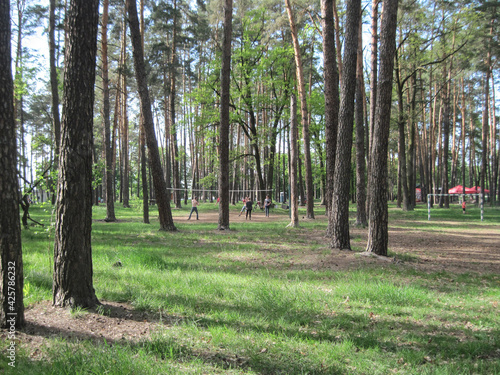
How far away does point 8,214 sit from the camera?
11.0 ft

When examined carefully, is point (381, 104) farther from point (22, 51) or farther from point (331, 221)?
point (22, 51)

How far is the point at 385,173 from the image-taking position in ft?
25.7

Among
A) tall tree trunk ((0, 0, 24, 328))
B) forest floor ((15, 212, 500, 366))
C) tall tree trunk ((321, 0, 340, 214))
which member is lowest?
forest floor ((15, 212, 500, 366))

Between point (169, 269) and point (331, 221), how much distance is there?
4.66 metres

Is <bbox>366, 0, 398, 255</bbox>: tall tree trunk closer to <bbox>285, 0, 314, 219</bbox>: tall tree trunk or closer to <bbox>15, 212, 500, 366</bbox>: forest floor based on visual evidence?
<bbox>15, 212, 500, 366</bbox>: forest floor

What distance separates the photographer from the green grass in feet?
9.42

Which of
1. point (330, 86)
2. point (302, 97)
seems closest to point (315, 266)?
point (330, 86)

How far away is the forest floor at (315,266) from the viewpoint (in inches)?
135

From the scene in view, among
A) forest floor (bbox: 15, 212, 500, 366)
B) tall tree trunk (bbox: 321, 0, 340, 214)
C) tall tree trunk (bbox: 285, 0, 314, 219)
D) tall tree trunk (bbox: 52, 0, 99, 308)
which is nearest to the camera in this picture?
forest floor (bbox: 15, 212, 500, 366)

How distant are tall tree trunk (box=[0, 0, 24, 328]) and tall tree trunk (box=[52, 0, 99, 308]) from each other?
0.50 m

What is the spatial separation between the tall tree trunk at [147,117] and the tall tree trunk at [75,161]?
8071 mm

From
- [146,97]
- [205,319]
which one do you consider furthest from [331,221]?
[146,97]

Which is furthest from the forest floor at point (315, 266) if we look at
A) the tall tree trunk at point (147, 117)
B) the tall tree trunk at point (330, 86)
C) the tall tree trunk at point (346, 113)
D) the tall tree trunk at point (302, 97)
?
the tall tree trunk at point (147, 117)

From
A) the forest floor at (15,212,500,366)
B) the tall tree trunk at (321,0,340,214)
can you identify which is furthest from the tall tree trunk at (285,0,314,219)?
the forest floor at (15,212,500,366)
